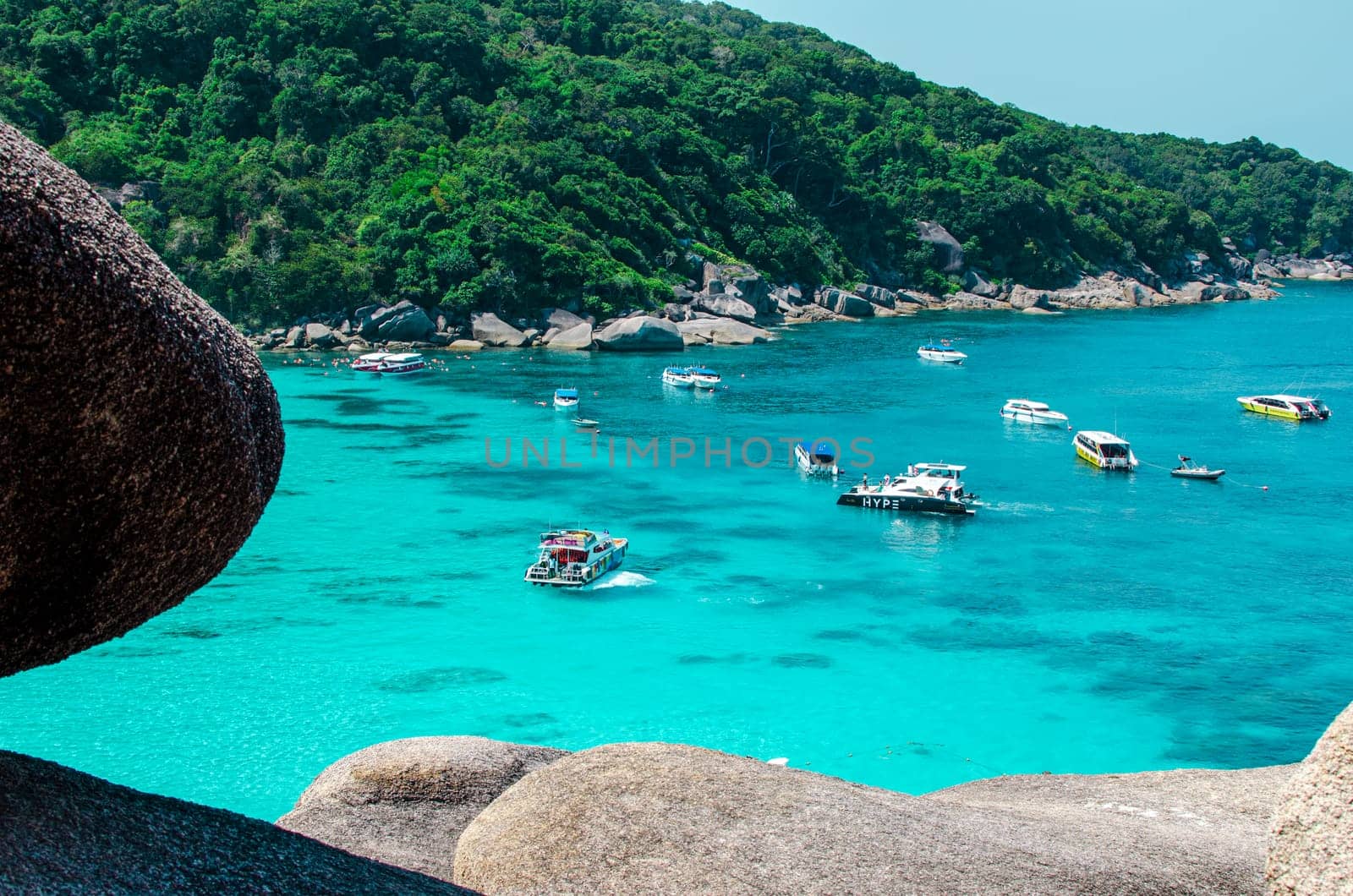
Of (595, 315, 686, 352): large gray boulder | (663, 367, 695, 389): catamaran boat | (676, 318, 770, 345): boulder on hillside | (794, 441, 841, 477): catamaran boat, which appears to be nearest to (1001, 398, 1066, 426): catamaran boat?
(794, 441, 841, 477): catamaran boat

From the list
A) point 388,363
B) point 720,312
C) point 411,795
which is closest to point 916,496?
point 411,795

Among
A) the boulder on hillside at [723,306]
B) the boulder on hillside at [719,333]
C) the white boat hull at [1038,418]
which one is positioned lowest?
the white boat hull at [1038,418]

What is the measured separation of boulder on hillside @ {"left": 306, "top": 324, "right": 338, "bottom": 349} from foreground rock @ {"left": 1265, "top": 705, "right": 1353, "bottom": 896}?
307 ft

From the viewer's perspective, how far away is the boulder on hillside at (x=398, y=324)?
323 feet

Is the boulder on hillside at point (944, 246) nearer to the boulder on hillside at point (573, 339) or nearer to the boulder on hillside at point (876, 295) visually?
the boulder on hillside at point (876, 295)

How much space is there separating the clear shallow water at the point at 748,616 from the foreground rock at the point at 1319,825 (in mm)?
20962

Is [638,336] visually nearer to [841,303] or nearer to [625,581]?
[841,303]

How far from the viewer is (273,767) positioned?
101ft

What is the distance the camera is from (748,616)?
1657 inches

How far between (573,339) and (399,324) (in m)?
14.9

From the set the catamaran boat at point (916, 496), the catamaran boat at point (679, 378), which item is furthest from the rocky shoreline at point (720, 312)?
the catamaran boat at point (916, 496)

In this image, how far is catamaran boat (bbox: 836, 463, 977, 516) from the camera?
55.5 metres

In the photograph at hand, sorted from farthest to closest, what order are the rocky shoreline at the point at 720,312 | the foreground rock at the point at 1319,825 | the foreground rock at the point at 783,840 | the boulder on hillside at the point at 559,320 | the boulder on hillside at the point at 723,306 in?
the boulder on hillside at the point at 723,306, the boulder on hillside at the point at 559,320, the rocky shoreline at the point at 720,312, the foreground rock at the point at 783,840, the foreground rock at the point at 1319,825

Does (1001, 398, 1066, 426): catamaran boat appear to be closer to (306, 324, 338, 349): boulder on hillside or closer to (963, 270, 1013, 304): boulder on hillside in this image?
(306, 324, 338, 349): boulder on hillside
